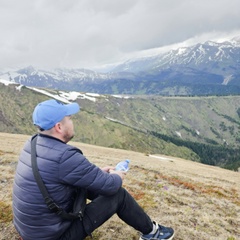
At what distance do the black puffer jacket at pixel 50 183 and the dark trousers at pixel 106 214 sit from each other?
1.48 ft

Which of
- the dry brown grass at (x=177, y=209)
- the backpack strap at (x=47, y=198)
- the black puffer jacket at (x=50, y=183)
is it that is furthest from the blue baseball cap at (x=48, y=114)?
the dry brown grass at (x=177, y=209)

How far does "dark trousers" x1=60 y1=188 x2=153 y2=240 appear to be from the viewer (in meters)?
7.95

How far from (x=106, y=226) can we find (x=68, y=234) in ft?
13.0

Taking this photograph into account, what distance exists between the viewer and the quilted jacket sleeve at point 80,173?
703 centimetres

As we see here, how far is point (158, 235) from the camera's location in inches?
361

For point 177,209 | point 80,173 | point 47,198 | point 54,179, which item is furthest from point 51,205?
point 177,209

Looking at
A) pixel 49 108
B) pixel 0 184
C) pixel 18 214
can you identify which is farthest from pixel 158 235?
pixel 0 184

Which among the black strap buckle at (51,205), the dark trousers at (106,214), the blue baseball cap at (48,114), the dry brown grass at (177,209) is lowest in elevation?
the dry brown grass at (177,209)

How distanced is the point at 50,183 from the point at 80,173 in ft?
2.72

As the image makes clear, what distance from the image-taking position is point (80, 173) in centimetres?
714

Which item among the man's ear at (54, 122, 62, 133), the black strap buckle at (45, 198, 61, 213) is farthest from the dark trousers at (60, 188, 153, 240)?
the man's ear at (54, 122, 62, 133)

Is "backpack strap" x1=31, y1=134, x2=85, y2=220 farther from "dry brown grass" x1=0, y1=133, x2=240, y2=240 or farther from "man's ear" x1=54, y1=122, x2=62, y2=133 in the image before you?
"dry brown grass" x1=0, y1=133, x2=240, y2=240

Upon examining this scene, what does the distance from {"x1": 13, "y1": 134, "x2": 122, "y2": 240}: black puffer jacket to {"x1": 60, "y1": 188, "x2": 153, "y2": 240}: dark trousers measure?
45 cm

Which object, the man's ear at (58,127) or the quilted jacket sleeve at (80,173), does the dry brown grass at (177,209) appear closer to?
the quilted jacket sleeve at (80,173)
